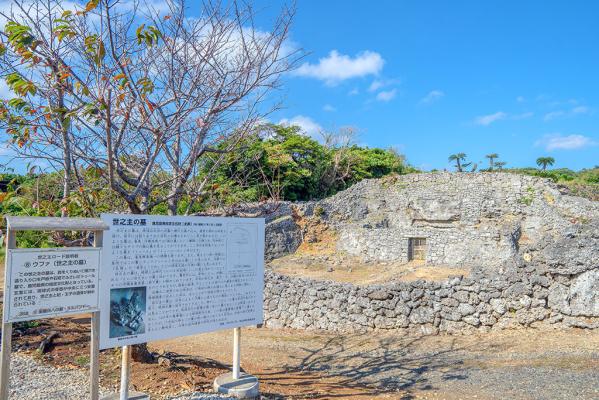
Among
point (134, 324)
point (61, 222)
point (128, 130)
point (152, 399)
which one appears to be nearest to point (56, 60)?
point (128, 130)

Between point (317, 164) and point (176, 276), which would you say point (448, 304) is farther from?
point (317, 164)

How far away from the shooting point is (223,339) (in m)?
9.79

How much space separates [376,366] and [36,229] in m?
5.82

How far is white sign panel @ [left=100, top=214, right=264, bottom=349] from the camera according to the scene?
12.8 ft

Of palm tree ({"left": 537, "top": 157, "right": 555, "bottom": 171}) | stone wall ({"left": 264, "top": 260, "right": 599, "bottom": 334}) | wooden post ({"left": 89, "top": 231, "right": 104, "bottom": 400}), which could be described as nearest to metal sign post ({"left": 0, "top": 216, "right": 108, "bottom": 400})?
wooden post ({"left": 89, "top": 231, "right": 104, "bottom": 400})

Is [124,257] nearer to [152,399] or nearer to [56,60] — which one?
[152,399]

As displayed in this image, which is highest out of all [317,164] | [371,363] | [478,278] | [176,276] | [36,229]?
[317,164]

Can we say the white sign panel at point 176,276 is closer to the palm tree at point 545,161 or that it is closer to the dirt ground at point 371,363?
the dirt ground at point 371,363

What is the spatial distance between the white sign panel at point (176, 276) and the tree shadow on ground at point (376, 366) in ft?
6.13

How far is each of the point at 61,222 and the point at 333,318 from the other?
25.7 feet

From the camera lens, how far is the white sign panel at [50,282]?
323cm

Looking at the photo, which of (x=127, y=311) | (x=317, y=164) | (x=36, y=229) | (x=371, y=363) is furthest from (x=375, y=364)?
(x=317, y=164)

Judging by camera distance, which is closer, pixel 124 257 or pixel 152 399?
pixel 124 257

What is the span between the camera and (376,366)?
24.6 ft
